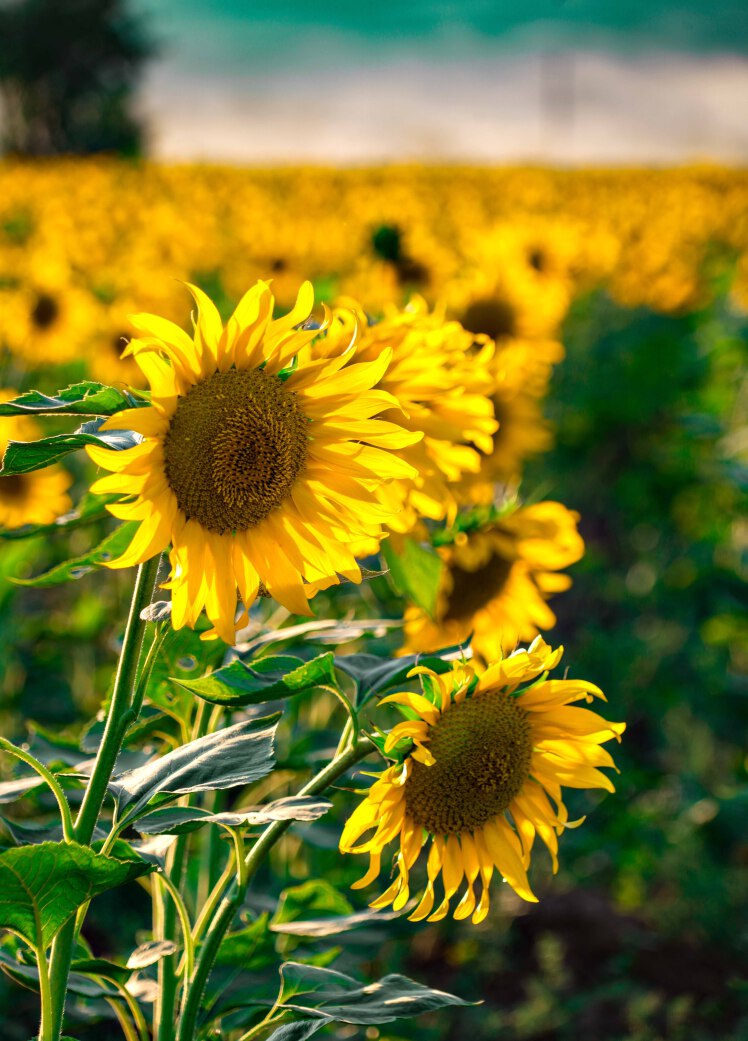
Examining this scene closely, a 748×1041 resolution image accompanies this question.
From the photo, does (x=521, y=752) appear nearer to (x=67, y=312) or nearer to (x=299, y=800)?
(x=299, y=800)

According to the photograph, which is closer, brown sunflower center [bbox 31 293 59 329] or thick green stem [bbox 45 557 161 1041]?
thick green stem [bbox 45 557 161 1041]

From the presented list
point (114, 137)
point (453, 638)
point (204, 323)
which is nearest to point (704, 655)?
point (453, 638)

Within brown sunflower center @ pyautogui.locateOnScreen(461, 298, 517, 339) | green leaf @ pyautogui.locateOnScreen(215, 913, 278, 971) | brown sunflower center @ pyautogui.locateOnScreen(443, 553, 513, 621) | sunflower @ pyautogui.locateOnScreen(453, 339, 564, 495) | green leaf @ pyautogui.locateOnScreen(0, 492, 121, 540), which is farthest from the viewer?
brown sunflower center @ pyautogui.locateOnScreen(461, 298, 517, 339)

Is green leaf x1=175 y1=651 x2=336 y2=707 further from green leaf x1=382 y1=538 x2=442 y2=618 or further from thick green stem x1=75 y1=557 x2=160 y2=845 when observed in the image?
green leaf x1=382 y1=538 x2=442 y2=618

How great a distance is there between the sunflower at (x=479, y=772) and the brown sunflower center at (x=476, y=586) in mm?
578

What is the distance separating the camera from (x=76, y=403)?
0.69 m

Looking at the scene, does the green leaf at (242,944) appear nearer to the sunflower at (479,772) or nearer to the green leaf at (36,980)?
the green leaf at (36,980)

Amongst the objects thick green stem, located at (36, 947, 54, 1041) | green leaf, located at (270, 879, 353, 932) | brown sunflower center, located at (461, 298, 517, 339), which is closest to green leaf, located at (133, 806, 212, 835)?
thick green stem, located at (36, 947, 54, 1041)

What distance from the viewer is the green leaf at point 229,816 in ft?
2.40

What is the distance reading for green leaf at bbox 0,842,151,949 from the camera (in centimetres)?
68

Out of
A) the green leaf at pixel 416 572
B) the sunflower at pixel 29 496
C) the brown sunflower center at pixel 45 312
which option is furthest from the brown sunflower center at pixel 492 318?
the brown sunflower center at pixel 45 312

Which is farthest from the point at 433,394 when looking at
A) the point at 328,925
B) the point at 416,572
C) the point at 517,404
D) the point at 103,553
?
the point at 517,404

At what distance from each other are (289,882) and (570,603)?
2.45m

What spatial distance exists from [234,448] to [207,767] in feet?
0.70
